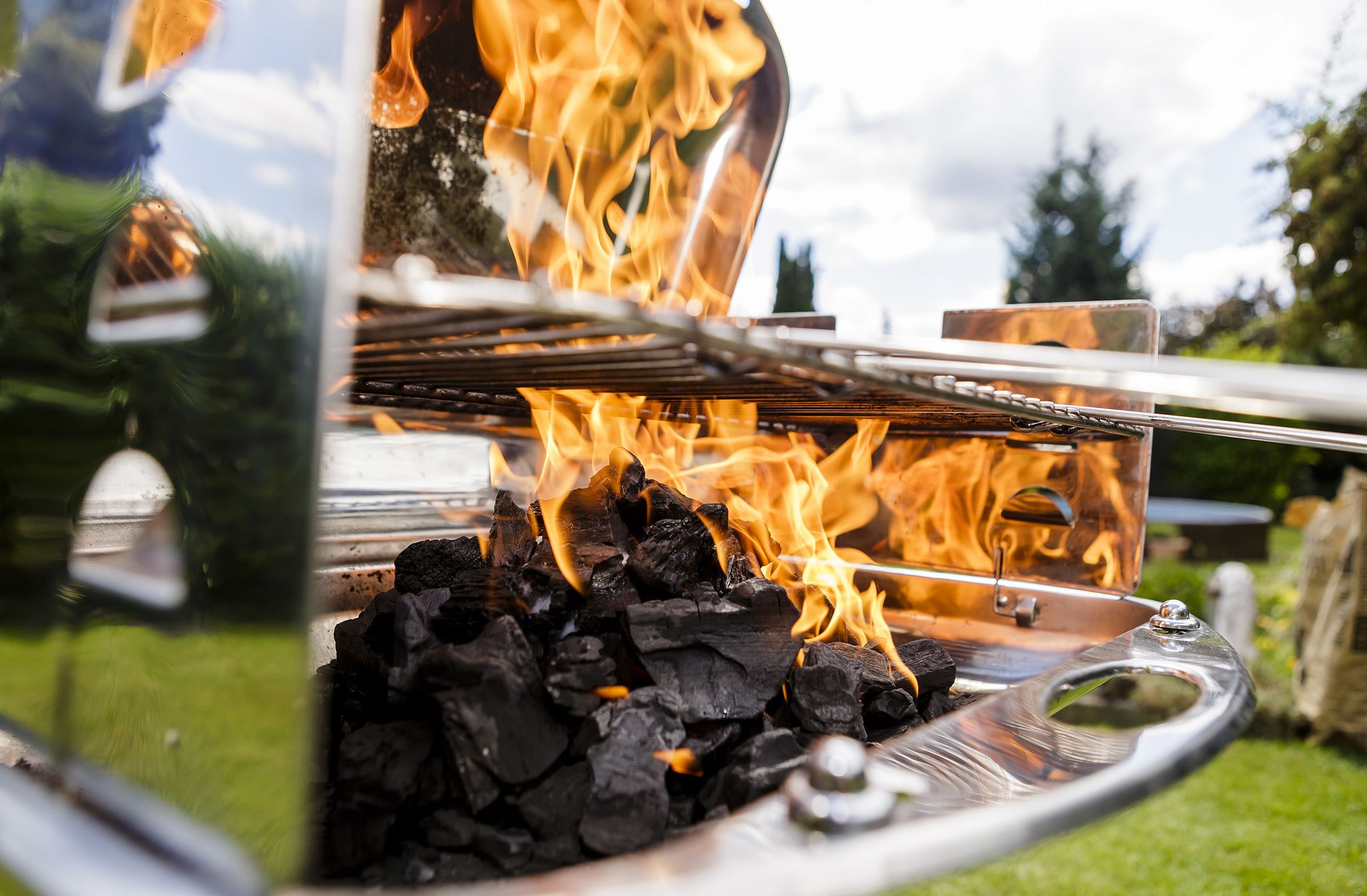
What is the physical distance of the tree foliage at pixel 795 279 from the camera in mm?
13281

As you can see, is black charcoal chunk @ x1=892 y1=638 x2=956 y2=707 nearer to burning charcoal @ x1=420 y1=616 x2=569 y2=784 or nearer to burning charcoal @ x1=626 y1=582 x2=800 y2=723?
burning charcoal @ x1=626 y1=582 x2=800 y2=723

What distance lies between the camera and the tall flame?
6.07 feet

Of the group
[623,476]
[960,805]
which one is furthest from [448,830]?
[623,476]

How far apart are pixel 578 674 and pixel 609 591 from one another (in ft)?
0.72

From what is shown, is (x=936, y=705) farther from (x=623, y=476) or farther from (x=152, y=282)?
(x=152, y=282)

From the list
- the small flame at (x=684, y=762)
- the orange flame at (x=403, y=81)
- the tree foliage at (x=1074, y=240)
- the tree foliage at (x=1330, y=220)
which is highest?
the tree foliage at (x=1074, y=240)

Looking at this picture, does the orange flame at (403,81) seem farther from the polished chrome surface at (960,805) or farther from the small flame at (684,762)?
the polished chrome surface at (960,805)

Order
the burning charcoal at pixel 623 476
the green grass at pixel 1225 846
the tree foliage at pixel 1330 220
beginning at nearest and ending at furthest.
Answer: the burning charcoal at pixel 623 476 < the green grass at pixel 1225 846 < the tree foliage at pixel 1330 220

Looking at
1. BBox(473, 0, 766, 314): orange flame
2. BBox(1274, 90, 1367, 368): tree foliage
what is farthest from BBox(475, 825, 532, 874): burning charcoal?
BBox(1274, 90, 1367, 368): tree foliage

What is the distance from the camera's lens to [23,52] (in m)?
1.17

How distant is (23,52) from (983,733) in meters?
1.55

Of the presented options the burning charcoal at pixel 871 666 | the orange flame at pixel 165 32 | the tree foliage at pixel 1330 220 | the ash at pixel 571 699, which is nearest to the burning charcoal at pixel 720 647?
the ash at pixel 571 699

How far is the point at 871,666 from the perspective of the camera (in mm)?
1499

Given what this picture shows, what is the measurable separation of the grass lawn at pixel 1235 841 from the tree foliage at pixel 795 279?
378 inches
